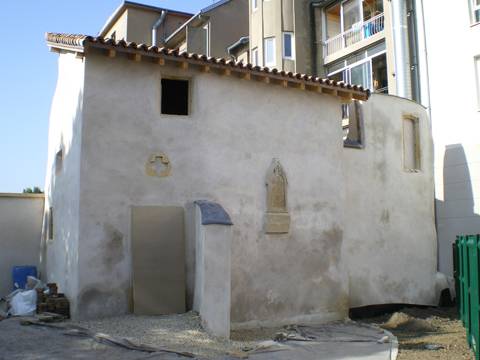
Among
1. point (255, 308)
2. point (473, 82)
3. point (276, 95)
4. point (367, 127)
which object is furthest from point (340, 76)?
point (255, 308)

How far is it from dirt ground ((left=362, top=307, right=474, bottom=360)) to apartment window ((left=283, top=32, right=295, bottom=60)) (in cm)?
1517

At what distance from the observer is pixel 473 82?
15641 millimetres

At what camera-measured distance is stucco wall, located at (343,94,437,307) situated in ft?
43.2

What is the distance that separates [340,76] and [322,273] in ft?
46.9

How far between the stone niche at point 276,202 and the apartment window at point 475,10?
9.22m

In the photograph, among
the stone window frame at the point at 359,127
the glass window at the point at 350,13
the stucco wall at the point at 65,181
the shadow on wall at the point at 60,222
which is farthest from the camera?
the glass window at the point at 350,13

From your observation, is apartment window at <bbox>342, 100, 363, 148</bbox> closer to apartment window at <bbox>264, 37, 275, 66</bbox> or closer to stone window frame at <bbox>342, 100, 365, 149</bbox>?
stone window frame at <bbox>342, 100, 365, 149</bbox>

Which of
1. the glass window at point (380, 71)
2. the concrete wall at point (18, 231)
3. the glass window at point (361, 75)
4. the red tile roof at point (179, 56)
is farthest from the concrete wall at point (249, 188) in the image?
the glass window at point (380, 71)

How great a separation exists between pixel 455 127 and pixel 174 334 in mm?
11663

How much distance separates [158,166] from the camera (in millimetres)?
10414

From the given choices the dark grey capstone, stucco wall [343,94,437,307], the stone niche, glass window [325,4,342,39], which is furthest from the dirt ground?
glass window [325,4,342,39]

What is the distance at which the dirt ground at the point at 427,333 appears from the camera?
8.40m

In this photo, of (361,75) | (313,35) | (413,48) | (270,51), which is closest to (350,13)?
(313,35)

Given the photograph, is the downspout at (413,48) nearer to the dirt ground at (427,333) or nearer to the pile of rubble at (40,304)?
the dirt ground at (427,333)
